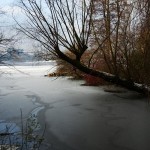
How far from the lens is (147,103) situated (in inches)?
523

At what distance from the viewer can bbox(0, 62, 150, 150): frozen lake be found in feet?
27.0

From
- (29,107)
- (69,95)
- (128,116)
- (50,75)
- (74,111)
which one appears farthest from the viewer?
(50,75)

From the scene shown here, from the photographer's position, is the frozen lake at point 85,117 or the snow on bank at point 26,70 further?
the snow on bank at point 26,70

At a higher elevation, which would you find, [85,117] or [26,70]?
[85,117]

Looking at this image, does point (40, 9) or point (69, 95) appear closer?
point (40, 9)

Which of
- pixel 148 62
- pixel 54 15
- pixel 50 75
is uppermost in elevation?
pixel 54 15

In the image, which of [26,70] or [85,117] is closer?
[85,117]

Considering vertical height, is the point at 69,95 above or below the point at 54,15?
below

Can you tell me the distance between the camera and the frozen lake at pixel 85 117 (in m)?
8.23

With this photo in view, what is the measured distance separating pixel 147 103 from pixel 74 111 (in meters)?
3.02

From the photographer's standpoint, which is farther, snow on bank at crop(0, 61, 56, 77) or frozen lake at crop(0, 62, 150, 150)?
snow on bank at crop(0, 61, 56, 77)

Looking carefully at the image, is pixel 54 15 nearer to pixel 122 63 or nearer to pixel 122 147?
pixel 122 63

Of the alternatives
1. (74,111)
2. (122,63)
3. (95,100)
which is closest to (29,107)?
(74,111)

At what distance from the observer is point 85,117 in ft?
36.1
